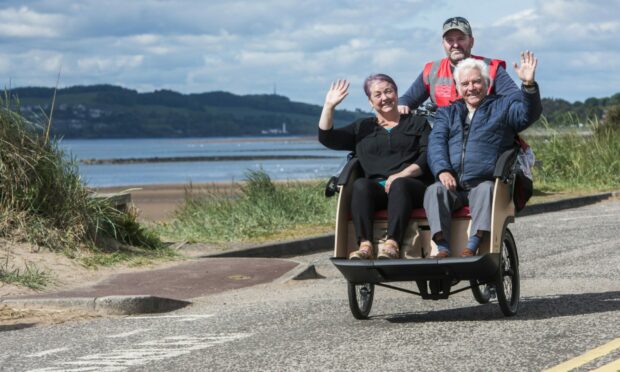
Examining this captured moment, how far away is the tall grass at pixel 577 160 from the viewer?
1104 inches

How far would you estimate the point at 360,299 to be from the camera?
374 inches

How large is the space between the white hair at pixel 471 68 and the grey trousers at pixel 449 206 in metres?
0.88

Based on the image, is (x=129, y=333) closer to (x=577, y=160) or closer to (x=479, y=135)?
(x=479, y=135)

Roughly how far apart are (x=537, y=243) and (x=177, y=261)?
4.57 metres

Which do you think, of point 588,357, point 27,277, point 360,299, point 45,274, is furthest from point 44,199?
point 588,357

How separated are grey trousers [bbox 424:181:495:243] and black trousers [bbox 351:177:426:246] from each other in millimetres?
148

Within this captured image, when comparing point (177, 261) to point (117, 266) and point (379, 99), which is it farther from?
point (379, 99)

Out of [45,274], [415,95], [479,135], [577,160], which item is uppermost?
[415,95]

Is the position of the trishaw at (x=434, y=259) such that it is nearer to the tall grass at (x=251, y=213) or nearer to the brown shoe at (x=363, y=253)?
the brown shoe at (x=363, y=253)

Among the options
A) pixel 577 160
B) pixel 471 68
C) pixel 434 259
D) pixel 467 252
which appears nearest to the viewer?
pixel 434 259

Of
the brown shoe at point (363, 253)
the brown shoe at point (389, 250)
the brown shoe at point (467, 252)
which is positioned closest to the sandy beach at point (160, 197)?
the brown shoe at point (363, 253)

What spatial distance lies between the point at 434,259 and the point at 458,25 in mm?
2075

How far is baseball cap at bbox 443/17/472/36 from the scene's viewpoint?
9.77 meters

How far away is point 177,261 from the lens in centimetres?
1405
